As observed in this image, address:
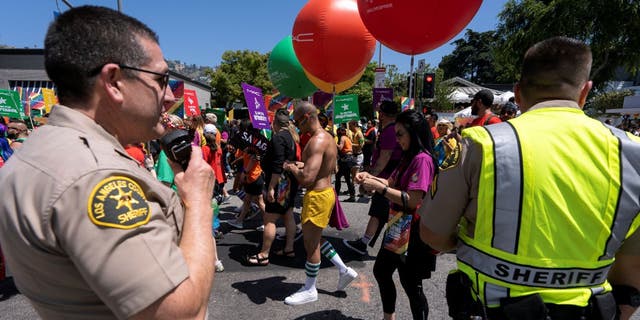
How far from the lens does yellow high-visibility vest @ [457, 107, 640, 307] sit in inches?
46.4

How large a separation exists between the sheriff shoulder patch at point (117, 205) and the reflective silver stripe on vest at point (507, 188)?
112 centimetres

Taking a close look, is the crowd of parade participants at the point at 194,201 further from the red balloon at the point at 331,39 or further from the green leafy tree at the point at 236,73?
the green leafy tree at the point at 236,73

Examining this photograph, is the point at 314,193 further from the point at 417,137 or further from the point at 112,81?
the point at 112,81

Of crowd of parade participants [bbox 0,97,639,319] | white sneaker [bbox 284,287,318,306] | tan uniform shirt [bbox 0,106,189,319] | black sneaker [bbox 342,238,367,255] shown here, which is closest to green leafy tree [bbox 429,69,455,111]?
crowd of parade participants [bbox 0,97,639,319]

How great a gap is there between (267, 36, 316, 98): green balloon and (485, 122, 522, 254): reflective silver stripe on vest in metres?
6.19

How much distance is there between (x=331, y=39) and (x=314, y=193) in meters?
2.60

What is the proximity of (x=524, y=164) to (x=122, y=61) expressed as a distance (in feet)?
4.31

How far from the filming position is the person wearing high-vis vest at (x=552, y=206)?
118cm

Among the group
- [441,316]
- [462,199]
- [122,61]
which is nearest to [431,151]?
[462,199]

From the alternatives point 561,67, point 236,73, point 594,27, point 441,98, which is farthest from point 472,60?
point 561,67

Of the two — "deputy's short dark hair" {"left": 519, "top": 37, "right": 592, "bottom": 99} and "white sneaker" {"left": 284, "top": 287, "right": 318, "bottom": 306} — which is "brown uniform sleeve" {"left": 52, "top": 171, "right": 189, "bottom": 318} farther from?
"white sneaker" {"left": 284, "top": 287, "right": 318, "bottom": 306}

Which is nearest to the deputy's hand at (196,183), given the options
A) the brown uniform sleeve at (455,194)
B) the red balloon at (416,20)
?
the brown uniform sleeve at (455,194)

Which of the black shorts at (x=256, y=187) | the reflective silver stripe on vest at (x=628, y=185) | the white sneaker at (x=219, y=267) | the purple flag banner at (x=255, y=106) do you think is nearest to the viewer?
the reflective silver stripe on vest at (x=628, y=185)

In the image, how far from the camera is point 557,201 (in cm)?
118
